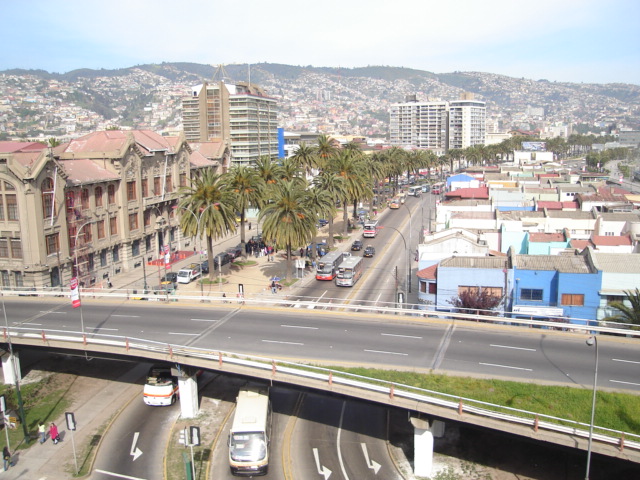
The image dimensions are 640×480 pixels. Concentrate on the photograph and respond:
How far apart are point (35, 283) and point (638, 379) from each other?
47.6m

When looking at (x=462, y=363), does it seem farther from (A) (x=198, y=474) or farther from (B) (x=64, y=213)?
(B) (x=64, y=213)

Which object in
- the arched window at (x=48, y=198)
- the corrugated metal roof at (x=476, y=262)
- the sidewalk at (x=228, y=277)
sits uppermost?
the arched window at (x=48, y=198)

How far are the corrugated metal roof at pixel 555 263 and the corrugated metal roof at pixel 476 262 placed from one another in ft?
3.68

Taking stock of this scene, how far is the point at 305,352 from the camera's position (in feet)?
105

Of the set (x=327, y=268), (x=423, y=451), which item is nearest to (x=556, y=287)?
(x=423, y=451)

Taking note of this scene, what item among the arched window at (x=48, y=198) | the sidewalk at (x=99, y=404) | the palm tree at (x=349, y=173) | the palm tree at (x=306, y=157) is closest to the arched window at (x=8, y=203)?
the arched window at (x=48, y=198)

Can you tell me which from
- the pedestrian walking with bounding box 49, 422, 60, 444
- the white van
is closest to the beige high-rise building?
the white van

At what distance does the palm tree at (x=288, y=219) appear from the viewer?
57.8 meters

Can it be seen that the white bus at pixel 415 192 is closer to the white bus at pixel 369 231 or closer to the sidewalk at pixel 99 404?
the white bus at pixel 369 231

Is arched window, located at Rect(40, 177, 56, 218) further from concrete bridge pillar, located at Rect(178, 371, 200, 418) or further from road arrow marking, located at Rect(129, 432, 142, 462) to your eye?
road arrow marking, located at Rect(129, 432, 142, 462)

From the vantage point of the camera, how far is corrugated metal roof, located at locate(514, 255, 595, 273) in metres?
44.6

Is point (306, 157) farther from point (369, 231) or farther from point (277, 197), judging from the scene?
point (277, 197)

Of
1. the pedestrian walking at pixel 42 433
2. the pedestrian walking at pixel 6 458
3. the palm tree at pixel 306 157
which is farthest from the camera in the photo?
the palm tree at pixel 306 157

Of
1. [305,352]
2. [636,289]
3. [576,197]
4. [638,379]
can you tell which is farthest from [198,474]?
[576,197]
